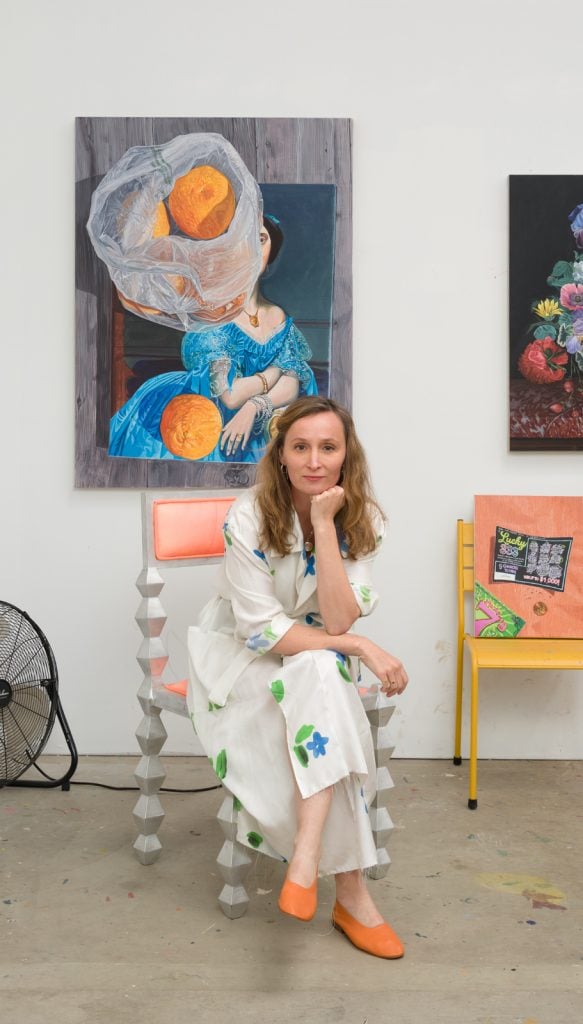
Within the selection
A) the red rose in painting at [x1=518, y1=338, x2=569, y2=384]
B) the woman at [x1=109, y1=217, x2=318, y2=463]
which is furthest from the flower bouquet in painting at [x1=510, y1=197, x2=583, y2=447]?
the woman at [x1=109, y1=217, x2=318, y2=463]

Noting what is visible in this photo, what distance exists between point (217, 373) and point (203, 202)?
0.54m

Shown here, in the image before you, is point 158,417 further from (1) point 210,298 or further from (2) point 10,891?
(2) point 10,891

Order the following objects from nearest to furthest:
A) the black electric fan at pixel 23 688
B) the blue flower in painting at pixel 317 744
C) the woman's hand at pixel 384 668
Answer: the blue flower in painting at pixel 317 744
the woman's hand at pixel 384 668
the black electric fan at pixel 23 688

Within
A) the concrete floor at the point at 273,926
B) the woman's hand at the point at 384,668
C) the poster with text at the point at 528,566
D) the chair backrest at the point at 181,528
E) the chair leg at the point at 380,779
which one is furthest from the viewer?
the poster with text at the point at 528,566

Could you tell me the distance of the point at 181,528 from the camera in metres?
2.45

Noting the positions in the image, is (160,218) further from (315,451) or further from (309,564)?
(309,564)

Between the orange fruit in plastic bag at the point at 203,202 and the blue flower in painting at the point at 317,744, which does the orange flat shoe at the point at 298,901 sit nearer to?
the blue flower in painting at the point at 317,744

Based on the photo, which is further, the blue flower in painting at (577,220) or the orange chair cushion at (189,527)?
the blue flower in painting at (577,220)

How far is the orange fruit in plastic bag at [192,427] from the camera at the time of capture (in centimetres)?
309

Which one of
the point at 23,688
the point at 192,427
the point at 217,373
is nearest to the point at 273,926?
the point at 23,688

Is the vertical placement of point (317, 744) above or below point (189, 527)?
below

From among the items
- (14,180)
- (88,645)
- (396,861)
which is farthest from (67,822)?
(14,180)

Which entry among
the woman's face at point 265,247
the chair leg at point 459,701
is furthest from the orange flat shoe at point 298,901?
the woman's face at point 265,247

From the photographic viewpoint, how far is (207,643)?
87.7 inches
